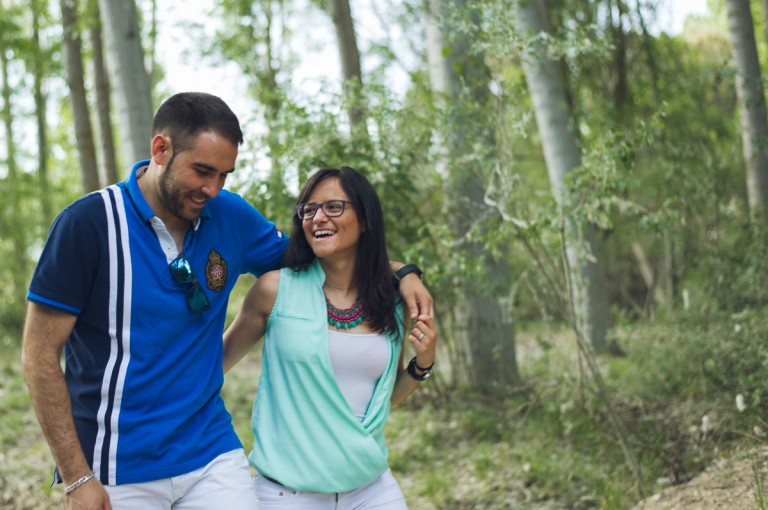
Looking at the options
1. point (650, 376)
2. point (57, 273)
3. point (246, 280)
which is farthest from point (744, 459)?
point (246, 280)

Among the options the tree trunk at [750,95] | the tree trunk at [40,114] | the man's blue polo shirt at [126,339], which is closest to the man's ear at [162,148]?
the man's blue polo shirt at [126,339]

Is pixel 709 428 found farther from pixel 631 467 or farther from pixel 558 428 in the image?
pixel 558 428

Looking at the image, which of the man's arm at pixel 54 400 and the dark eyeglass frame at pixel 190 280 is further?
the dark eyeglass frame at pixel 190 280

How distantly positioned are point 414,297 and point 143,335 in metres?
1.14

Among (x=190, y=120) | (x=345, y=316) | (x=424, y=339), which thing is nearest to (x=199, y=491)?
(x=345, y=316)

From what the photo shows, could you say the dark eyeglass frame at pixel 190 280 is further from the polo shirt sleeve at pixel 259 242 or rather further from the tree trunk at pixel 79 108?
the tree trunk at pixel 79 108

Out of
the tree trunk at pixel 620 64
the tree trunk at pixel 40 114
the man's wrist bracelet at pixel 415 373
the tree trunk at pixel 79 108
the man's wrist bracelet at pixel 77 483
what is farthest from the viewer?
the tree trunk at pixel 40 114

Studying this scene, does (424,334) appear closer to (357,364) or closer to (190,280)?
(357,364)

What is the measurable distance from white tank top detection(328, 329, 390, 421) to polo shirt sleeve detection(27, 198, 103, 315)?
0.99m

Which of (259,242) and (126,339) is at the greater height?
(259,242)

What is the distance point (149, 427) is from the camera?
2.70 meters

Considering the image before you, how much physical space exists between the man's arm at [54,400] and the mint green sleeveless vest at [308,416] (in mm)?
722

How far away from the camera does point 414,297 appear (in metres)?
3.29

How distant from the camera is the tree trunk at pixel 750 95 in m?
7.20
